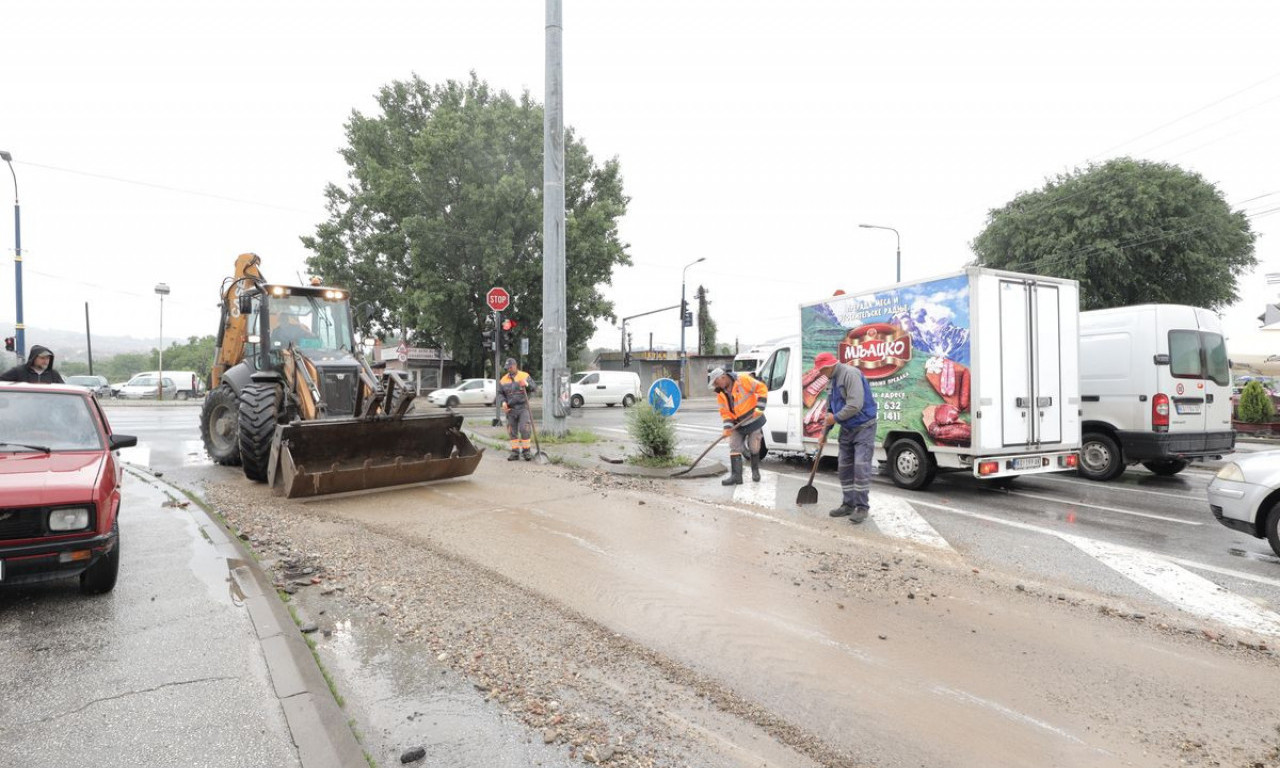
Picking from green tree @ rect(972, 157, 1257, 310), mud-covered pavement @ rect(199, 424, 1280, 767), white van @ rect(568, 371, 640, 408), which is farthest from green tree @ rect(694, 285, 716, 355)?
mud-covered pavement @ rect(199, 424, 1280, 767)

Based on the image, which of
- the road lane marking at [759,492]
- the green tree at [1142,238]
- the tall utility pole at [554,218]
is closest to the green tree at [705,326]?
the green tree at [1142,238]

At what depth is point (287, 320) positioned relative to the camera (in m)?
9.67

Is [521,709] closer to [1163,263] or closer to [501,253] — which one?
[501,253]

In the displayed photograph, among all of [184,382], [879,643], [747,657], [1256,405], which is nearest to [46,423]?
[747,657]

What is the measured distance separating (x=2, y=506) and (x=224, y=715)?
2.11 metres

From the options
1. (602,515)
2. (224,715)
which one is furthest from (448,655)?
(602,515)

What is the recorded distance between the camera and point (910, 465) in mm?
9031

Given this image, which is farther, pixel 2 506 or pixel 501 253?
pixel 501 253

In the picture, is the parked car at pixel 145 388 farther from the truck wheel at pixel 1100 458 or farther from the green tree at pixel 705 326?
the truck wheel at pixel 1100 458

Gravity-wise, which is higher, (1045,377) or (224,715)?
(1045,377)

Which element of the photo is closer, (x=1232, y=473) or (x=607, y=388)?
(x=1232, y=473)

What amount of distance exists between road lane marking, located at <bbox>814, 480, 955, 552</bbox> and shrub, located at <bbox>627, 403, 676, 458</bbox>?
3287 mm

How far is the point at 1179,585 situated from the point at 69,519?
7.65 metres

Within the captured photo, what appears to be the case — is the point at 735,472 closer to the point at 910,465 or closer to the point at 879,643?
the point at 910,465
